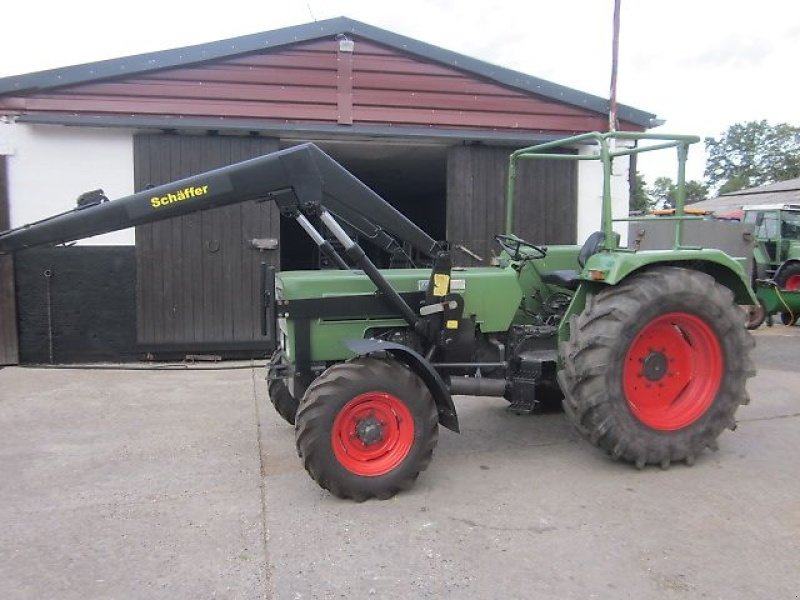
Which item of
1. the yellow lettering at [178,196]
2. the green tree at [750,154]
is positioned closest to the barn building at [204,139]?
the yellow lettering at [178,196]

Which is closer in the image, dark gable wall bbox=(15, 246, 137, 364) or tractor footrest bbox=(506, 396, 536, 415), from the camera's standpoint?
tractor footrest bbox=(506, 396, 536, 415)

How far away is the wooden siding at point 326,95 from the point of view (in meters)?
7.05

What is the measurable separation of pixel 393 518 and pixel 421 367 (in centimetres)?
86

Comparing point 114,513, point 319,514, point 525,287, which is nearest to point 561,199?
point 525,287

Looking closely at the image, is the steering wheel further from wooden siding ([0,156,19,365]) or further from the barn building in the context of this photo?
wooden siding ([0,156,19,365])

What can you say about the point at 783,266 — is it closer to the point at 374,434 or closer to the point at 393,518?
the point at 374,434

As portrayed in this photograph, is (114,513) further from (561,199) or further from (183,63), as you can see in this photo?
(561,199)

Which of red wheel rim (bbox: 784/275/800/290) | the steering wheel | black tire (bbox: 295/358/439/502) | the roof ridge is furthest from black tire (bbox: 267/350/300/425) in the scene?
red wheel rim (bbox: 784/275/800/290)

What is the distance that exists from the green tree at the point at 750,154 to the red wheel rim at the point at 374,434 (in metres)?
66.3

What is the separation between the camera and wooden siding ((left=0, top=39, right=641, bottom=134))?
23.1 feet

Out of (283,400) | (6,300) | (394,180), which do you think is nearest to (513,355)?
(283,400)

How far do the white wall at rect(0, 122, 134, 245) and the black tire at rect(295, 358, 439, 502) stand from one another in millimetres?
4714

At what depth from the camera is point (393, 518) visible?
11.0ft

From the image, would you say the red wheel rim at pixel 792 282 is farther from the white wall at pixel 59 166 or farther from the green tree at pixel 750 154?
the green tree at pixel 750 154
